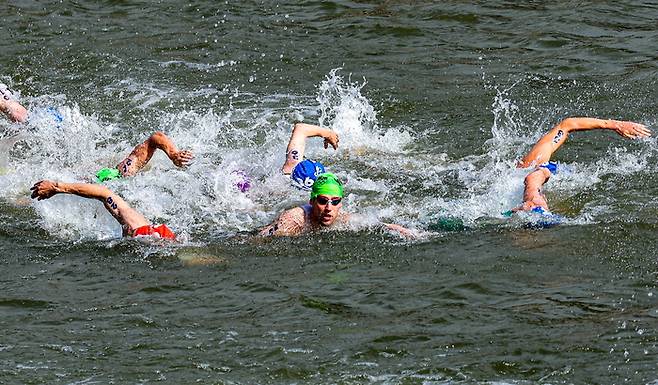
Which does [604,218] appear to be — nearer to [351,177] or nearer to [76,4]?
[351,177]

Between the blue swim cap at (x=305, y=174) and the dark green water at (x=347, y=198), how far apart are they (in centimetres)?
22

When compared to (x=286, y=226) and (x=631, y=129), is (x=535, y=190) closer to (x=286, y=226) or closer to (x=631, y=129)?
(x=631, y=129)

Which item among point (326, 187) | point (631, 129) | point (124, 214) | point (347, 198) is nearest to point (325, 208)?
point (326, 187)

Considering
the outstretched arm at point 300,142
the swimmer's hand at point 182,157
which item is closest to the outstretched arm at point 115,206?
the swimmer's hand at point 182,157

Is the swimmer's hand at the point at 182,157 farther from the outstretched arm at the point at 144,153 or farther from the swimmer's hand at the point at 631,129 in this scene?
the swimmer's hand at the point at 631,129

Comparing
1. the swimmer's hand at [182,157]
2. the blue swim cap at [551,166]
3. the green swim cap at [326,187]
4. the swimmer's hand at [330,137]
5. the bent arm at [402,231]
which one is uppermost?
the swimmer's hand at [182,157]

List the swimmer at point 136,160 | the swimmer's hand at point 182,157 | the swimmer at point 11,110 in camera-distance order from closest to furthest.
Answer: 1. the swimmer's hand at point 182,157
2. the swimmer at point 136,160
3. the swimmer at point 11,110

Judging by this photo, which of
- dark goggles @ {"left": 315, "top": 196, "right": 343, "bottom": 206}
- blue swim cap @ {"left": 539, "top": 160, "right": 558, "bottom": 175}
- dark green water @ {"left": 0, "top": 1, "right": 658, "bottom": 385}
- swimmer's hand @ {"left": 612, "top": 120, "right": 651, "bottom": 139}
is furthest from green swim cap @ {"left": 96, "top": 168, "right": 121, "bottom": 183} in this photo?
swimmer's hand @ {"left": 612, "top": 120, "right": 651, "bottom": 139}

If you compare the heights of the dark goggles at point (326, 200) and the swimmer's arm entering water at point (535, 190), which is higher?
the dark goggles at point (326, 200)

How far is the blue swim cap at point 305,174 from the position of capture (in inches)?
457

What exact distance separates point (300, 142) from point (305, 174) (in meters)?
0.52

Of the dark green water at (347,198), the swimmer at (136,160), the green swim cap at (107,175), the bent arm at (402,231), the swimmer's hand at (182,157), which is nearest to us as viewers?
the dark green water at (347,198)

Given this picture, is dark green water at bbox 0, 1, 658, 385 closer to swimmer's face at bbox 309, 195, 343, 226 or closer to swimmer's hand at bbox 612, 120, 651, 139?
swimmer's face at bbox 309, 195, 343, 226

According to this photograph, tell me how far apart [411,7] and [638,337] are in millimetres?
10517
